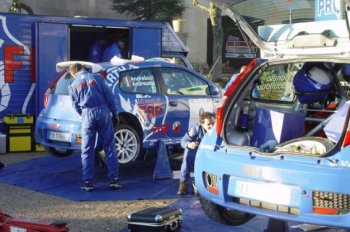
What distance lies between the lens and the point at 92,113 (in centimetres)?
804

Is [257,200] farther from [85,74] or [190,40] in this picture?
[190,40]

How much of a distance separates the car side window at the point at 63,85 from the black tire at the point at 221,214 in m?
4.35

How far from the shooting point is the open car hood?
495cm

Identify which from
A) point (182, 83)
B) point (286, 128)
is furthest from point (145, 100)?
point (286, 128)

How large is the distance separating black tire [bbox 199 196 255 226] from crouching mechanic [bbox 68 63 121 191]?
2.76m

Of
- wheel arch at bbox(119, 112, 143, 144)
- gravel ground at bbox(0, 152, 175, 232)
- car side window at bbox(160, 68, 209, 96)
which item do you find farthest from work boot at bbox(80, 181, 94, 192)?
car side window at bbox(160, 68, 209, 96)

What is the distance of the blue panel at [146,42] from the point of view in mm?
12617

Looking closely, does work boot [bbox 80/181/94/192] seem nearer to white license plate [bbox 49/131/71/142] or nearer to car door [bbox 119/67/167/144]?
white license plate [bbox 49/131/71/142]

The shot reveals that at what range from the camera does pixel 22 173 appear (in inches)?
367

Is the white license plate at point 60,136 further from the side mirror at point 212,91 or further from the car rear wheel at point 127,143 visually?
the side mirror at point 212,91

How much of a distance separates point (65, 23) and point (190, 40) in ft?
58.1

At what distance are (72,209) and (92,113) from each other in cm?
131

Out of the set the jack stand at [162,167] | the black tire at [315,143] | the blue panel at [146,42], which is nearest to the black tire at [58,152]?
the jack stand at [162,167]

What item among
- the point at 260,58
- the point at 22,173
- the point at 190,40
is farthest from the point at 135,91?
the point at 190,40
